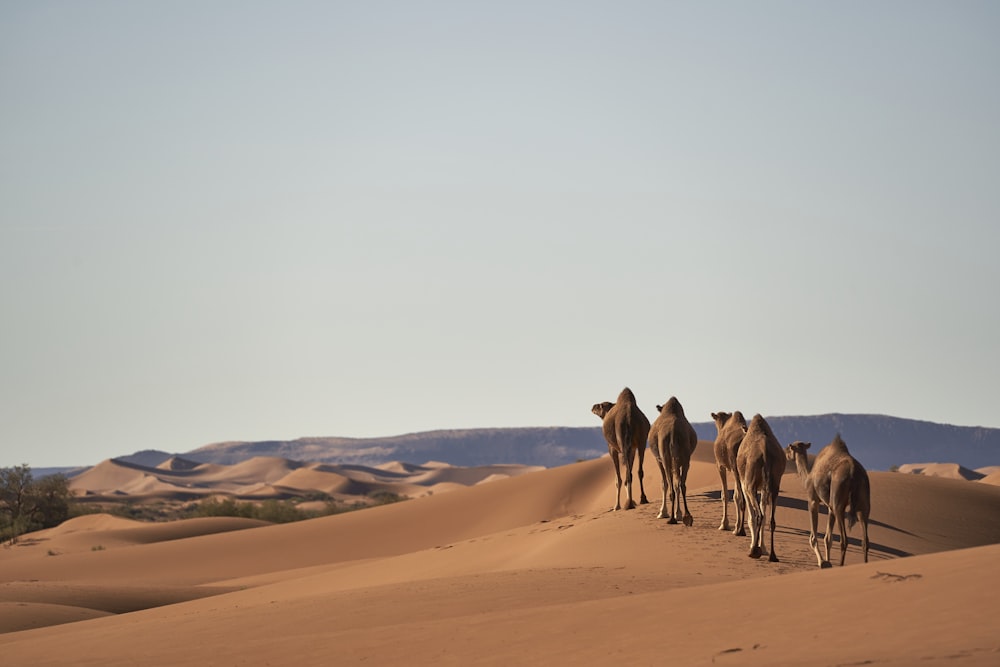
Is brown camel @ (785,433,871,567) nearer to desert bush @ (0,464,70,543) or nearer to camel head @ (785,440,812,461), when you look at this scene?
camel head @ (785,440,812,461)

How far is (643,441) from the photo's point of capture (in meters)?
25.3

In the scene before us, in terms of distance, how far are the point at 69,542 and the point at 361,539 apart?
14121 millimetres

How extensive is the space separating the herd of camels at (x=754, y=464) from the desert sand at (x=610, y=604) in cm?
74

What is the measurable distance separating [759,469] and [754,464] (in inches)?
4.2

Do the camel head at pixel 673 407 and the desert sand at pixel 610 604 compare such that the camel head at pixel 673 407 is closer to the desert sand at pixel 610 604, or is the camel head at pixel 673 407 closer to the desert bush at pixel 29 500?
the desert sand at pixel 610 604

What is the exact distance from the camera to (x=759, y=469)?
63.3 feet

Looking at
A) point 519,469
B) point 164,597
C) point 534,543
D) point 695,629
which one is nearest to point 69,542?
point 164,597

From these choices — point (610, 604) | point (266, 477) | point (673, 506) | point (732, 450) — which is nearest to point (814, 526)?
point (732, 450)

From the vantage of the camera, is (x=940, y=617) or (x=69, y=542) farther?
(x=69, y=542)

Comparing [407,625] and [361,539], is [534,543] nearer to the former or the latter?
[407,625]

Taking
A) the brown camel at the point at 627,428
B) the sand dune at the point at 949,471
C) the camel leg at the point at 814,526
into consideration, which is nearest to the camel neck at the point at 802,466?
the camel leg at the point at 814,526

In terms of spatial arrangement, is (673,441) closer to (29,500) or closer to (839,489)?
(839,489)

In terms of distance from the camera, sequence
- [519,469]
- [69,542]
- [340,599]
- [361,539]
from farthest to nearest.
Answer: [519,469], [69,542], [361,539], [340,599]

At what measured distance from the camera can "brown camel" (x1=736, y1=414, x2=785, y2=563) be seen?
1928 centimetres
